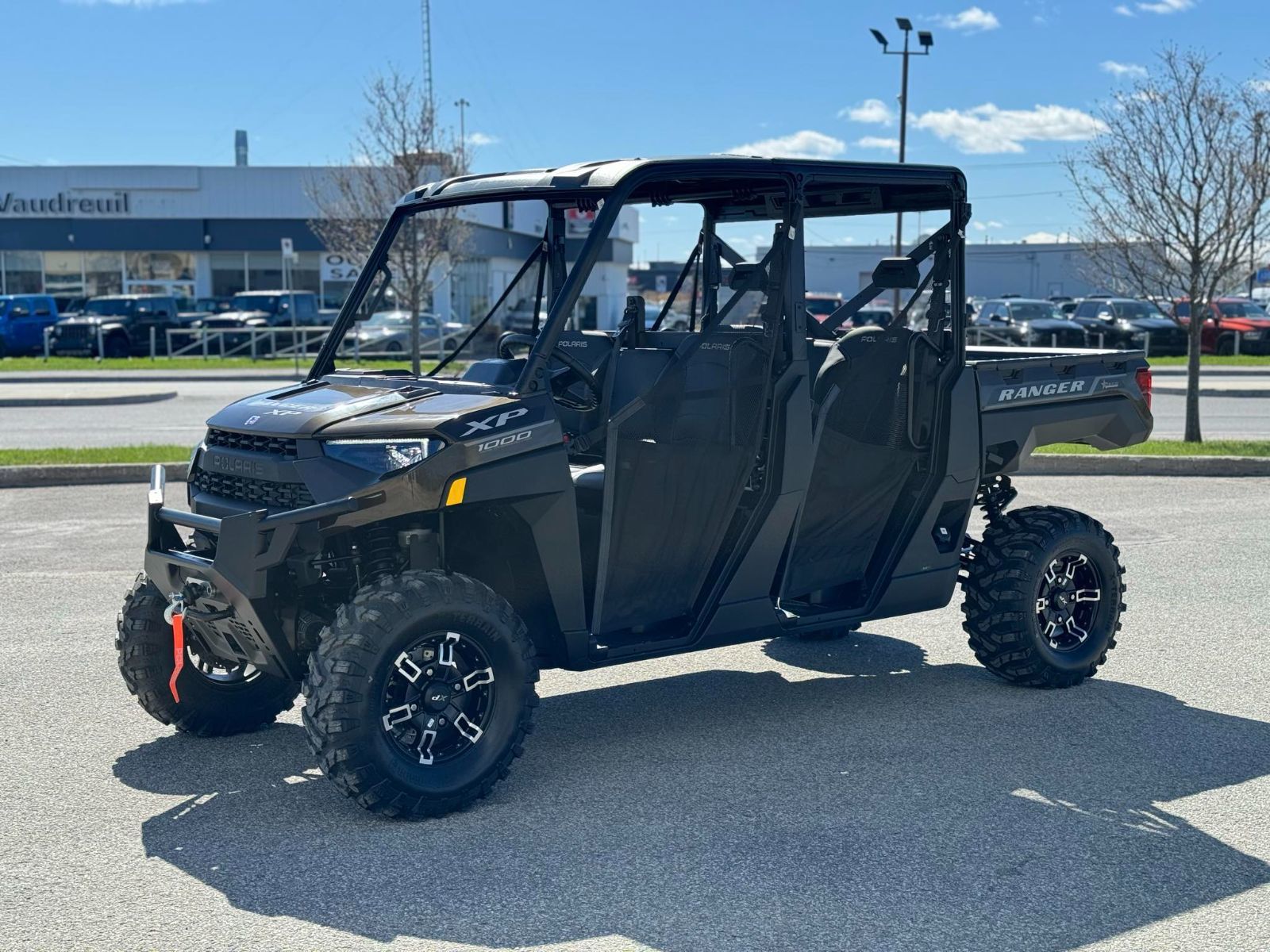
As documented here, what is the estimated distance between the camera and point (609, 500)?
5609mm

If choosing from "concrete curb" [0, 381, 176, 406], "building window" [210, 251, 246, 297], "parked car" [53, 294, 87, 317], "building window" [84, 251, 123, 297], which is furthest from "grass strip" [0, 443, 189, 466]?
"building window" [84, 251, 123, 297]

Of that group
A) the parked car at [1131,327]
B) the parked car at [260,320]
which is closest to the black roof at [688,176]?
the parked car at [260,320]

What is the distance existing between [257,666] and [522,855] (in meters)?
1.31

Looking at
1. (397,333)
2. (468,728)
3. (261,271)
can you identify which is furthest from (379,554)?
(261,271)

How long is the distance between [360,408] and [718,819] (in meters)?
1.95

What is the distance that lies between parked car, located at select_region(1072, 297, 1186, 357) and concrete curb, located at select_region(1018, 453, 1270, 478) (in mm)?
22657

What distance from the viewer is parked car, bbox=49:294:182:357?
1452 inches

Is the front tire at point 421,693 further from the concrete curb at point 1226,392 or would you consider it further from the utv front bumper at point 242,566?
the concrete curb at point 1226,392

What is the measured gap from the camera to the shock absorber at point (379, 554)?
5.35m

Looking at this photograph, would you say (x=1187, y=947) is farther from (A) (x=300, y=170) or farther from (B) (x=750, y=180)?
→ (A) (x=300, y=170)

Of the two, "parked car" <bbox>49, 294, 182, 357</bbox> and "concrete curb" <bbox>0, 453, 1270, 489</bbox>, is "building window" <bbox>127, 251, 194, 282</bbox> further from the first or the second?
"concrete curb" <bbox>0, 453, 1270, 489</bbox>

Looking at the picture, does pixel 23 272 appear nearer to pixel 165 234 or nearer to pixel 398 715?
pixel 165 234

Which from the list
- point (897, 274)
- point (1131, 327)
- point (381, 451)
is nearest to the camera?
point (381, 451)

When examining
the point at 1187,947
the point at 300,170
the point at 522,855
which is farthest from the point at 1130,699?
the point at 300,170
